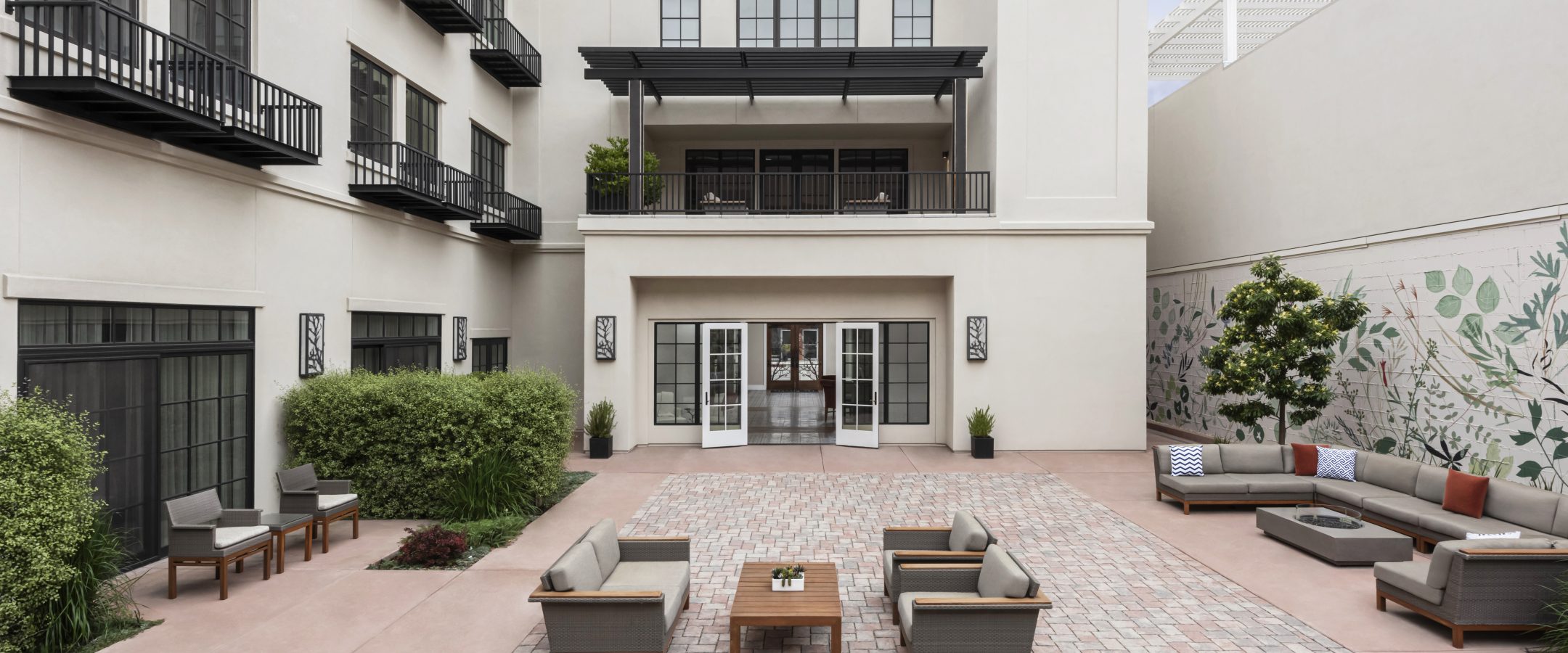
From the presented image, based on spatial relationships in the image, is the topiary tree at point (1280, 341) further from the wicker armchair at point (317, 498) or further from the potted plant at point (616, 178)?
the wicker armchair at point (317, 498)

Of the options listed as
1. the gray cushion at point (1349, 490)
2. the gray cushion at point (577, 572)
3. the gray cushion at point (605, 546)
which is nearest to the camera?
the gray cushion at point (577, 572)

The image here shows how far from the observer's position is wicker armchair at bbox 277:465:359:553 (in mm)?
7250

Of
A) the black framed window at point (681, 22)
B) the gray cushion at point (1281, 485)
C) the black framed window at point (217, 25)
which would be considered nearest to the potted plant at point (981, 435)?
the gray cushion at point (1281, 485)

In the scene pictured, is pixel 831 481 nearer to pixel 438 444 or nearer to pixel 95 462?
pixel 438 444

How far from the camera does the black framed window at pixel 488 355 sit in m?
13.5

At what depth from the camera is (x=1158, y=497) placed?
9.34 metres

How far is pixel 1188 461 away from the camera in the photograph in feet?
→ 30.0

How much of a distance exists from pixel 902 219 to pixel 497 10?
8824mm

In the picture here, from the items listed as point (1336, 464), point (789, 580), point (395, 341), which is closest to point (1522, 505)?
point (1336, 464)

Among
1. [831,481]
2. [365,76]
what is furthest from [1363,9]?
[365,76]

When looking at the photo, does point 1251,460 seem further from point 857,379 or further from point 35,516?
point 35,516

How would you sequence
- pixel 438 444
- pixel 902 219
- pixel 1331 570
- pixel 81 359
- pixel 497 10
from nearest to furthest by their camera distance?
1. pixel 81 359
2. pixel 1331 570
3. pixel 438 444
4. pixel 902 219
5. pixel 497 10

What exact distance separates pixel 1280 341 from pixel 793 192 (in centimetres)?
920

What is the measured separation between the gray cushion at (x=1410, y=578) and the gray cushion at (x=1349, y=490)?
2.57m
